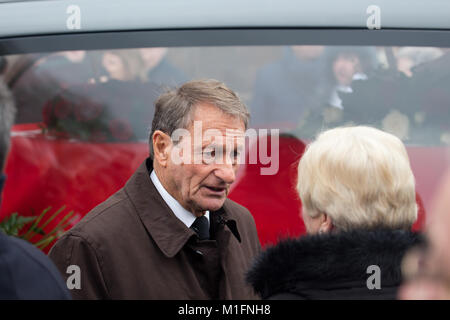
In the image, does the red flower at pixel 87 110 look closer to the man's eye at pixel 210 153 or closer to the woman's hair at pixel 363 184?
the man's eye at pixel 210 153

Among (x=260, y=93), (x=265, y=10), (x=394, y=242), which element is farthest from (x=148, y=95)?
(x=394, y=242)

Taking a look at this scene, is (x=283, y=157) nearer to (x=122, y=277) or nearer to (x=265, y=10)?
(x=265, y=10)

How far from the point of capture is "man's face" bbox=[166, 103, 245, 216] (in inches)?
79.0

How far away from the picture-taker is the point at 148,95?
2248mm

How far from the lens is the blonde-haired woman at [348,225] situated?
141 centimetres

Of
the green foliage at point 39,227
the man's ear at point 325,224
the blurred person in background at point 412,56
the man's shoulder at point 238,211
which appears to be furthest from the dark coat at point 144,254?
the blurred person in background at point 412,56

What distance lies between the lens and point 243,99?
2.17m

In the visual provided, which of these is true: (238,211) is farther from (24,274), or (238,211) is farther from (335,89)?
(24,274)

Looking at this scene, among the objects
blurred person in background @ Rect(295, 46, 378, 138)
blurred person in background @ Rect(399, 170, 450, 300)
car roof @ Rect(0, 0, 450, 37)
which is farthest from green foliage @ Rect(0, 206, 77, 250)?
blurred person in background @ Rect(399, 170, 450, 300)

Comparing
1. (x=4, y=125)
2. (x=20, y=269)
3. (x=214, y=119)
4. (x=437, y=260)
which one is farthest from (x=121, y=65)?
(x=437, y=260)

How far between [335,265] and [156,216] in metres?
0.73

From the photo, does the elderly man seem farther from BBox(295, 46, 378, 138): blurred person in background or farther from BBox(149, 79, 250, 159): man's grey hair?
BBox(295, 46, 378, 138): blurred person in background

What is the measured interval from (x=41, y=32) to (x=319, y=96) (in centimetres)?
98

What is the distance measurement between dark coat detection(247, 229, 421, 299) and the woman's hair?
0.27 feet
